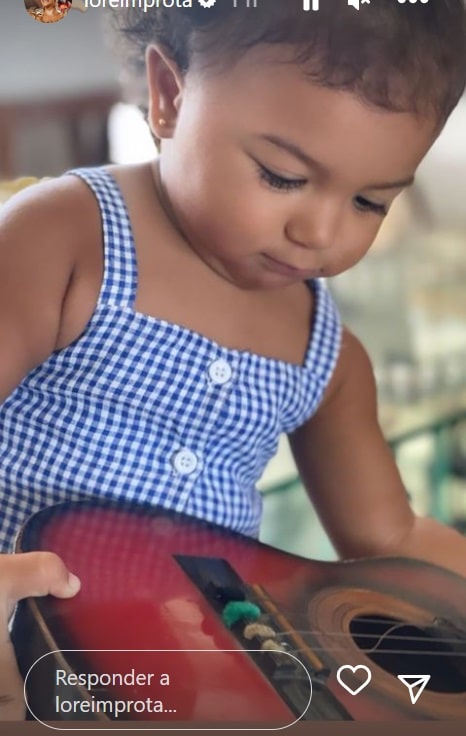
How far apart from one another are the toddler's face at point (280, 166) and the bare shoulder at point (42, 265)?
6 cm

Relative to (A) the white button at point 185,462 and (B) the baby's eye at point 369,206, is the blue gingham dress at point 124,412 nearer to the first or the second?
(A) the white button at point 185,462

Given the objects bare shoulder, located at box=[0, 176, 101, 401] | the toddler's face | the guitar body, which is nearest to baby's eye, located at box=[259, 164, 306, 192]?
the toddler's face

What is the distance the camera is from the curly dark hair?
65 cm

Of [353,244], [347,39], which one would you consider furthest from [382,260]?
[347,39]

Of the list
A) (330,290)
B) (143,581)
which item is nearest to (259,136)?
(330,290)

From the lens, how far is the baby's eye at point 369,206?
0.69 meters

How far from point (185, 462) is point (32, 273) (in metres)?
0.16

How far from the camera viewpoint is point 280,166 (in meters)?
0.67

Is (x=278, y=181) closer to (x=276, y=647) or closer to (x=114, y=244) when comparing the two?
(x=114, y=244)

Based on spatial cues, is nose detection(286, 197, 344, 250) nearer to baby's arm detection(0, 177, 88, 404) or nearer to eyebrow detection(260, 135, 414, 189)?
Result: eyebrow detection(260, 135, 414, 189)

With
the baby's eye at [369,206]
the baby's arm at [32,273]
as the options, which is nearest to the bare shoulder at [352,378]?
the baby's eye at [369,206]

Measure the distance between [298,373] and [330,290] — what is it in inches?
2.4

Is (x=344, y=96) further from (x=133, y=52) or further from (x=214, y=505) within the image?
(x=214, y=505)

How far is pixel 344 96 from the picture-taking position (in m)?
0.65
